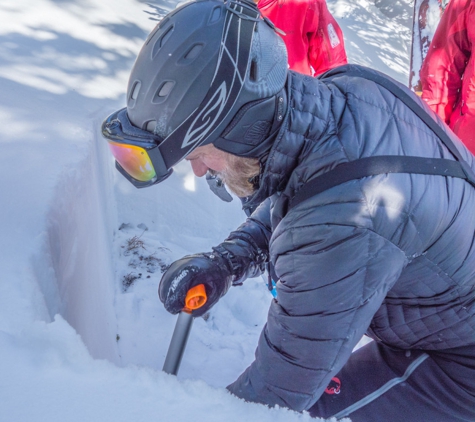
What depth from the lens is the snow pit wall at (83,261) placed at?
124 cm

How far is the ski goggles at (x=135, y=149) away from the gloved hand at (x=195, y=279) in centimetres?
57

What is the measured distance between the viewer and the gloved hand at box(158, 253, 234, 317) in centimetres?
166

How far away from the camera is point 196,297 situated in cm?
169

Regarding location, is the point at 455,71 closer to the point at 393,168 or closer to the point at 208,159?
the point at 393,168

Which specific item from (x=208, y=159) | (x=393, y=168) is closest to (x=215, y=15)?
(x=208, y=159)

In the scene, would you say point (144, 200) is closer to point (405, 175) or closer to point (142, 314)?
point (142, 314)

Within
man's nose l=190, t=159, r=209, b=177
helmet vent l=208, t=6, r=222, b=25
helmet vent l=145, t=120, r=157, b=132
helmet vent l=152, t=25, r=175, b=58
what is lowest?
man's nose l=190, t=159, r=209, b=177

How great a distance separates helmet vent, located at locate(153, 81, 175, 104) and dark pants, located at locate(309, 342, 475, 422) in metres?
1.17

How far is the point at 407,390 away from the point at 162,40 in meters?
1.42

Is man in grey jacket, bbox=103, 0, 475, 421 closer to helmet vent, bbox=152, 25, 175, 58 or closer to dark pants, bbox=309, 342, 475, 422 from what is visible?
helmet vent, bbox=152, 25, 175, 58

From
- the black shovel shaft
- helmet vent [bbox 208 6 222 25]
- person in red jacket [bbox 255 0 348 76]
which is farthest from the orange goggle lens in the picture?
person in red jacket [bbox 255 0 348 76]

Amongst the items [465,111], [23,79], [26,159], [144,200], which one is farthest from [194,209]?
[465,111]

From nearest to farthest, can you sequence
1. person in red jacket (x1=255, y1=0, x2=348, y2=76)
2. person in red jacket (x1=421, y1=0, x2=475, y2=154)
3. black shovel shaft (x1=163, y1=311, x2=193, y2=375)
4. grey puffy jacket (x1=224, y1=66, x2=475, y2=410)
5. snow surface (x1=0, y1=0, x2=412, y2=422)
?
1. snow surface (x1=0, y1=0, x2=412, y2=422)
2. grey puffy jacket (x1=224, y1=66, x2=475, y2=410)
3. black shovel shaft (x1=163, y1=311, x2=193, y2=375)
4. person in red jacket (x1=421, y1=0, x2=475, y2=154)
5. person in red jacket (x1=255, y1=0, x2=348, y2=76)

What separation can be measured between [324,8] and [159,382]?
9.67ft
